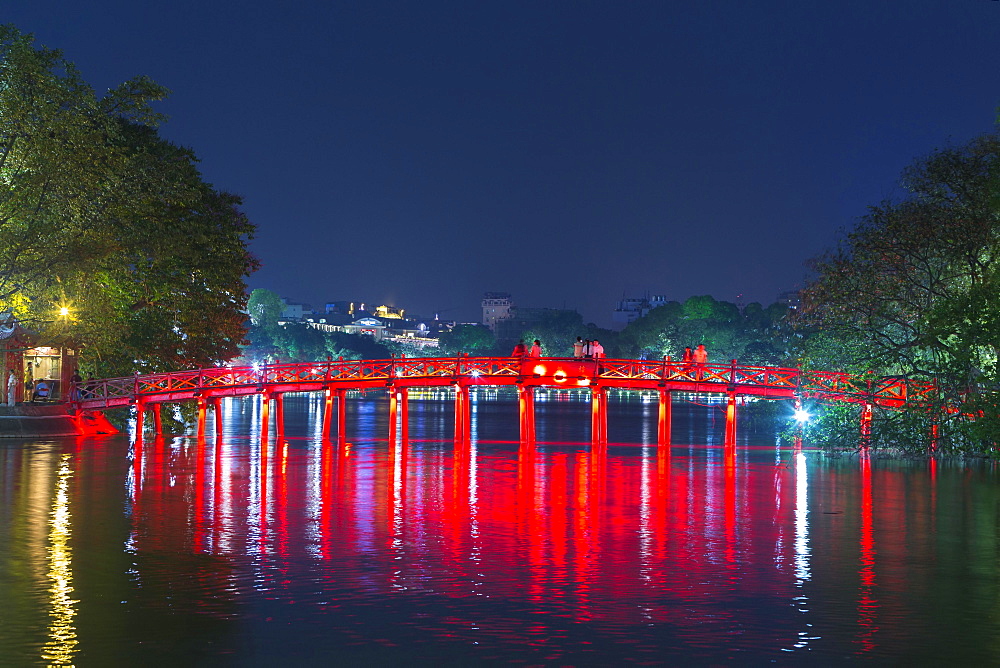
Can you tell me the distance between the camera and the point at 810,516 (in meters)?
27.7

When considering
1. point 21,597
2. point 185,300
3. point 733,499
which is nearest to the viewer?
point 21,597

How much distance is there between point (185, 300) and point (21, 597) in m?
38.0

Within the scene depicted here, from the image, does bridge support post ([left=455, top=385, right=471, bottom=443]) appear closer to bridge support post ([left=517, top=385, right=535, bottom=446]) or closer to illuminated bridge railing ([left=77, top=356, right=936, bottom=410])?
illuminated bridge railing ([left=77, top=356, right=936, bottom=410])

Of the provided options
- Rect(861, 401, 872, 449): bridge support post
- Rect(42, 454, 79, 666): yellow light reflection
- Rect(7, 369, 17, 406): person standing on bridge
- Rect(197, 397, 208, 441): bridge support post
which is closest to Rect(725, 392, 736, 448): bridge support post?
Rect(861, 401, 872, 449): bridge support post

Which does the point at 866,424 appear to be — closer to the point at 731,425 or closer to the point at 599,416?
the point at 731,425

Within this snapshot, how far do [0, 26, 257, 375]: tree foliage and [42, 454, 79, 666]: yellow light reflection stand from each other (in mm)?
14231

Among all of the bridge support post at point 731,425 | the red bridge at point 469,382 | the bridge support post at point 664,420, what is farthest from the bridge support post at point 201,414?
the bridge support post at point 731,425

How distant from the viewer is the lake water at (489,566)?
1453 centimetres

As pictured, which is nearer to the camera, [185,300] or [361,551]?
[361,551]

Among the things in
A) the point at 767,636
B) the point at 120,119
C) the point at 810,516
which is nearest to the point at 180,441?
the point at 120,119

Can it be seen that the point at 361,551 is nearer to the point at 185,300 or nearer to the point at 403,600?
the point at 403,600

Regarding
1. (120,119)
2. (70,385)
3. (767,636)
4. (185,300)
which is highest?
(120,119)

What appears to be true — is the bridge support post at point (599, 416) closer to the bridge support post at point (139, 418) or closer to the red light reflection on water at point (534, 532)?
the red light reflection on water at point (534, 532)

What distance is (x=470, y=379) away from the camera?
182 ft
